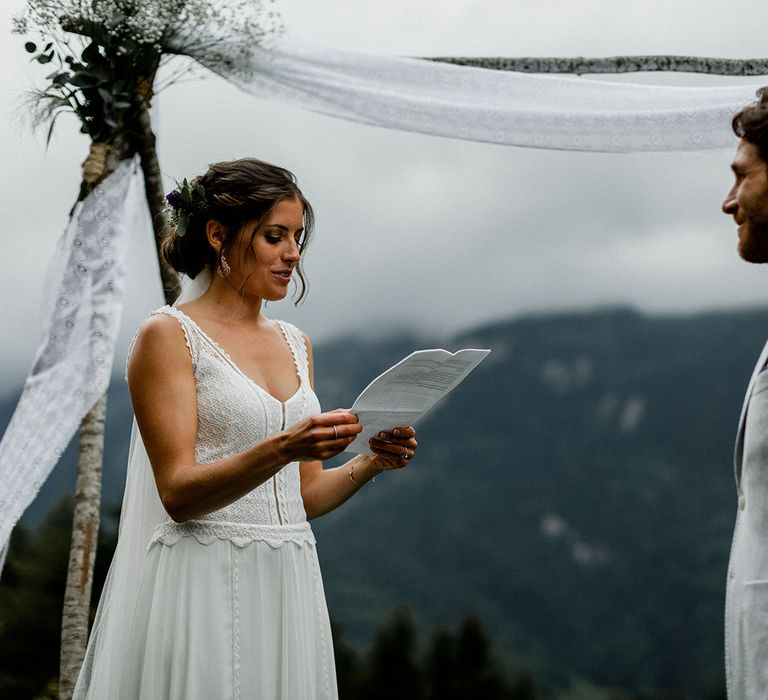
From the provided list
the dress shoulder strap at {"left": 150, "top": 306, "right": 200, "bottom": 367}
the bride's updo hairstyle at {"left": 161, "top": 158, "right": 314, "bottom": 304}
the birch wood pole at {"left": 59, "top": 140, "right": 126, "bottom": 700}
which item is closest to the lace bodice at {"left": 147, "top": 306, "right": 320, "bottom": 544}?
the dress shoulder strap at {"left": 150, "top": 306, "right": 200, "bottom": 367}

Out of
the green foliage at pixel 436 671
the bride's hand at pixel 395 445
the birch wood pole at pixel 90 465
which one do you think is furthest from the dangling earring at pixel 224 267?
the green foliage at pixel 436 671

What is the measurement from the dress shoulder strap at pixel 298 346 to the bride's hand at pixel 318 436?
18.3 inches

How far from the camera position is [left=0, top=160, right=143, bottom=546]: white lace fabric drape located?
3684 mm

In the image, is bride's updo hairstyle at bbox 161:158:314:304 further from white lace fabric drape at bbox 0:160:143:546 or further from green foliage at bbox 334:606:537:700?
green foliage at bbox 334:606:537:700

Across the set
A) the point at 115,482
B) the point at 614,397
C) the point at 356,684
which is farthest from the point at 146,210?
the point at 614,397

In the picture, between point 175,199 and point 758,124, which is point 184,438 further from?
point 758,124

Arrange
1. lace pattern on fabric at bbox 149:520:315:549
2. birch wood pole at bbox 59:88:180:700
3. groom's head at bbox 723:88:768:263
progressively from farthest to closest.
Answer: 1. birch wood pole at bbox 59:88:180:700
2. lace pattern on fabric at bbox 149:520:315:549
3. groom's head at bbox 723:88:768:263

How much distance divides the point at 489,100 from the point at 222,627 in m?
2.26

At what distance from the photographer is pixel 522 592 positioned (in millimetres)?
83125

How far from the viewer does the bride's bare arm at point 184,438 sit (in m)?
2.16

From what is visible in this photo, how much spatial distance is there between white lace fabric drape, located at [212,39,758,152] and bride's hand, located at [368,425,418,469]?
161 centimetres

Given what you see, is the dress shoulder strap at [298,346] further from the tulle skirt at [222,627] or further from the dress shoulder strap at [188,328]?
the tulle skirt at [222,627]

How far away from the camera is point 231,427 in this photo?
241 cm

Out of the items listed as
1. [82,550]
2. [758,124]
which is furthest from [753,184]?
[82,550]
